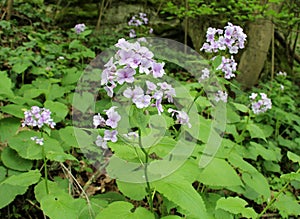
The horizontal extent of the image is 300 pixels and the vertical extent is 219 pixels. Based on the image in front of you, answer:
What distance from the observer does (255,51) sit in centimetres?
451

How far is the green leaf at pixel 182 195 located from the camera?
4.03 feet

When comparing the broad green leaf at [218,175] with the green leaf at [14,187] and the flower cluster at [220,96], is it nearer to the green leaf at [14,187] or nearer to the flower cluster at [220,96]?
the flower cluster at [220,96]

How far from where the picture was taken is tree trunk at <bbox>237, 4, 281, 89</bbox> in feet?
14.6

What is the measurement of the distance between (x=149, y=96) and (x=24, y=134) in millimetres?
1337

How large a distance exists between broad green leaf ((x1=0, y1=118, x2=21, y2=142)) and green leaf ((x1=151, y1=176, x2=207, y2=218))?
1297mm

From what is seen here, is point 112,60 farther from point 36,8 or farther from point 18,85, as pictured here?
point 36,8

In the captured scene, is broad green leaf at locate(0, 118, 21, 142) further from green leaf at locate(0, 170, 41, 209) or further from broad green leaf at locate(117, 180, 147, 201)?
broad green leaf at locate(117, 180, 147, 201)

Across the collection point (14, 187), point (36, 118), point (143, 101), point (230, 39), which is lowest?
point (14, 187)

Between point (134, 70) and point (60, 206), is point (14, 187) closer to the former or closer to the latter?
point (60, 206)

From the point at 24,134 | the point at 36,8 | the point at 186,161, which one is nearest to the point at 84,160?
the point at 24,134

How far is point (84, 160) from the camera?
2.49 metres

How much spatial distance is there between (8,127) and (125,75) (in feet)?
4.78

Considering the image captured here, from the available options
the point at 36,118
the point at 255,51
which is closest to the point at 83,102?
the point at 36,118

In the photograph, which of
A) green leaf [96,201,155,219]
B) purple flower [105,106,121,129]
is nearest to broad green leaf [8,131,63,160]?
green leaf [96,201,155,219]
